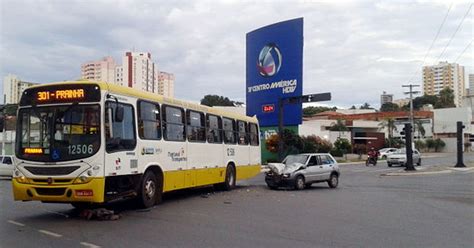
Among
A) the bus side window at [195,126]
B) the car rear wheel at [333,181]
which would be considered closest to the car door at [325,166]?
the car rear wheel at [333,181]

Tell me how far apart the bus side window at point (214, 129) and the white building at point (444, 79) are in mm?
103348

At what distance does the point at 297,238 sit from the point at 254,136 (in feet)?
45.1

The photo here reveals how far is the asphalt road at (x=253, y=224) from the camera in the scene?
29.2 ft

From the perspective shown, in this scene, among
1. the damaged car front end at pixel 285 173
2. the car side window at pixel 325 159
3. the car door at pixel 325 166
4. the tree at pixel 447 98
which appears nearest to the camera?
the damaged car front end at pixel 285 173

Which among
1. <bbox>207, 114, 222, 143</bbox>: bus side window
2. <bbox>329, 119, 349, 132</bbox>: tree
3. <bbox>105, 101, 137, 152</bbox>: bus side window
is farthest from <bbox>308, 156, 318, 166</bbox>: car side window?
<bbox>329, 119, 349, 132</bbox>: tree

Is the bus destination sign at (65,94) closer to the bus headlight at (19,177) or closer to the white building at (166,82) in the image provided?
the bus headlight at (19,177)

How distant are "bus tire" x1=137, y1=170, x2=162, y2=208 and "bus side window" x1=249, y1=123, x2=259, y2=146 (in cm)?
896

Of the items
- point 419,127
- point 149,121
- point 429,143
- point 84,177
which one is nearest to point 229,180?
point 149,121

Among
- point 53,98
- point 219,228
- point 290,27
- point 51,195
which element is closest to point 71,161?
point 51,195

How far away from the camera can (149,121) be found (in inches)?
540

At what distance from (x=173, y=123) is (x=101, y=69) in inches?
296

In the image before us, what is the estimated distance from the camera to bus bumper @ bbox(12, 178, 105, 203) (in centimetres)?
1105

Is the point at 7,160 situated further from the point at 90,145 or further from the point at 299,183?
the point at 90,145

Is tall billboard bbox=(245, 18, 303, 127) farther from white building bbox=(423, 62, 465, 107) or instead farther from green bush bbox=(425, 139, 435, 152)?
white building bbox=(423, 62, 465, 107)
